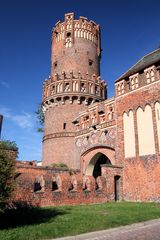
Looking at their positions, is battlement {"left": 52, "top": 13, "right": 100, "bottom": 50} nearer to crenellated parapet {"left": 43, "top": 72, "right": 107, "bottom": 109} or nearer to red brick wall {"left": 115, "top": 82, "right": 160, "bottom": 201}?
crenellated parapet {"left": 43, "top": 72, "right": 107, "bottom": 109}

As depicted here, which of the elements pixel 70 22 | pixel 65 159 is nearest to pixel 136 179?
pixel 65 159

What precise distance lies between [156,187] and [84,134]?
32.0 feet

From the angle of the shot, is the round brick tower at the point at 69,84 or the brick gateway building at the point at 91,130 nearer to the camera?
the brick gateway building at the point at 91,130

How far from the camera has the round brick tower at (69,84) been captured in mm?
25859

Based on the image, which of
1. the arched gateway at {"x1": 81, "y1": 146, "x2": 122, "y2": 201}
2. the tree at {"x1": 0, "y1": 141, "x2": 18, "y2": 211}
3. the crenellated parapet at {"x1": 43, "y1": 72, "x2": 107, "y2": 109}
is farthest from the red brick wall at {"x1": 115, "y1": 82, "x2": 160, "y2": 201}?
the tree at {"x1": 0, "y1": 141, "x2": 18, "y2": 211}

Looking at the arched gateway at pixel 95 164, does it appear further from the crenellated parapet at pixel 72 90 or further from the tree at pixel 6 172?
the tree at pixel 6 172

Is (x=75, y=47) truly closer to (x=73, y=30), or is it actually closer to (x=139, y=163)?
(x=73, y=30)

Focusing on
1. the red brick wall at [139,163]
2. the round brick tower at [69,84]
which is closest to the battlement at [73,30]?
the round brick tower at [69,84]

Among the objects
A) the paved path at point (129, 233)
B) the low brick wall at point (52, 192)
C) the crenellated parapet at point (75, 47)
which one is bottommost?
the paved path at point (129, 233)

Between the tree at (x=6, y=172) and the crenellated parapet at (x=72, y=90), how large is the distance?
1914 cm

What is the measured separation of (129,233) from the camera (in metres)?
7.49

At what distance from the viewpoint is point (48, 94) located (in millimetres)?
28422

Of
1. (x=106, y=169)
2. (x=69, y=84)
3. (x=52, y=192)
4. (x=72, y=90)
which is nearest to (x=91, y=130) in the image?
(x=106, y=169)

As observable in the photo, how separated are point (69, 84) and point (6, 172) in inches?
805
